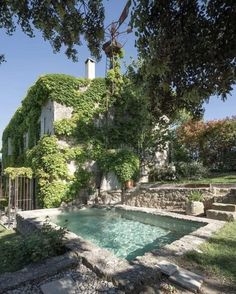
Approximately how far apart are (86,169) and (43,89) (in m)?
5.16

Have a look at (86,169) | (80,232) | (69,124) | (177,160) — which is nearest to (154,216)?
(80,232)

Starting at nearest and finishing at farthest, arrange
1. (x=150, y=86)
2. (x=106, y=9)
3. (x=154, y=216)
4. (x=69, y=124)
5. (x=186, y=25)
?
(x=186, y=25)
(x=150, y=86)
(x=106, y=9)
(x=154, y=216)
(x=69, y=124)

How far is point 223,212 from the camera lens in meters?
9.10

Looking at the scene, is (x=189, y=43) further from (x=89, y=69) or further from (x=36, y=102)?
(x=36, y=102)

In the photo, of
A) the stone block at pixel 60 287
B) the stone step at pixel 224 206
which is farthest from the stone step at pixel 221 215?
the stone block at pixel 60 287

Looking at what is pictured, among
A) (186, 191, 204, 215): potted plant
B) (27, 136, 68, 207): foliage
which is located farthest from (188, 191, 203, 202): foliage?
(27, 136, 68, 207): foliage

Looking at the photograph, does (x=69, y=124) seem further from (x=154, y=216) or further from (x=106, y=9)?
(x=106, y=9)

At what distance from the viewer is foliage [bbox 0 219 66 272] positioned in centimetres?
518

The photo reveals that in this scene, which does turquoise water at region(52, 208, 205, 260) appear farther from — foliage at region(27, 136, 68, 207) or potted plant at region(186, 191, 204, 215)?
foliage at region(27, 136, 68, 207)

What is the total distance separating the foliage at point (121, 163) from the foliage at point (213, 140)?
18.0 feet

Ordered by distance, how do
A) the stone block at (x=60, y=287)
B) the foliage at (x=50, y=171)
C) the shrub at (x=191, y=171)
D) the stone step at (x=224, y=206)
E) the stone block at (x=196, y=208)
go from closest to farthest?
the stone block at (x=60, y=287)
the stone step at (x=224, y=206)
the stone block at (x=196, y=208)
the foliage at (x=50, y=171)
the shrub at (x=191, y=171)

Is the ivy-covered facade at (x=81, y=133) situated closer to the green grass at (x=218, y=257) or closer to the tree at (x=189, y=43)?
the green grass at (x=218, y=257)

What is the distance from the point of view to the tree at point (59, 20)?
14.1 feet

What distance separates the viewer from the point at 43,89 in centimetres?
1505
